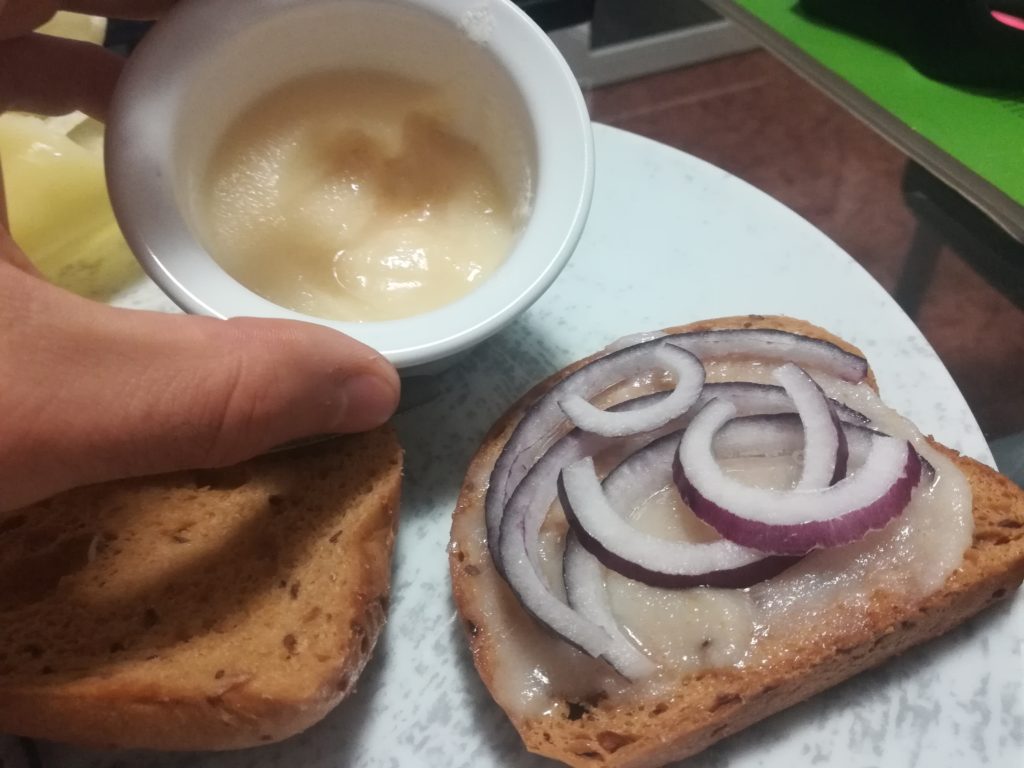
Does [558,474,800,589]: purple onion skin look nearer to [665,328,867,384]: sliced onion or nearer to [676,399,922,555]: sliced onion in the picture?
[676,399,922,555]: sliced onion

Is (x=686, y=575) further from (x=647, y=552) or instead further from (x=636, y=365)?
(x=636, y=365)

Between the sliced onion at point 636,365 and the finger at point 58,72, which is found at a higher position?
the finger at point 58,72

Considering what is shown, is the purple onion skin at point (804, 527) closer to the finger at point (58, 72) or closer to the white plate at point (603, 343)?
the white plate at point (603, 343)

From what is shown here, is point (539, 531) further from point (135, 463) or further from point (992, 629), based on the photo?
point (992, 629)

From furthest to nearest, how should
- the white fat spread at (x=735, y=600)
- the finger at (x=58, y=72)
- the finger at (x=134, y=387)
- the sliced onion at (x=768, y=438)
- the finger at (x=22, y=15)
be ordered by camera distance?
the finger at (x=58, y=72) → the finger at (x=22, y=15) → the sliced onion at (x=768, y=438) → the white fat spread at (x=735, y=600) → the finger at (x=134, y=387)

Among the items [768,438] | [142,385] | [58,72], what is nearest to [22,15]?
[58,72]

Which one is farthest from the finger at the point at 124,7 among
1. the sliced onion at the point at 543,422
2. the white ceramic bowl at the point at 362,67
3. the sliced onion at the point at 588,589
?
the sliced onion at the point at 588,589
